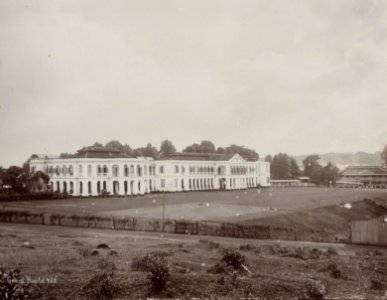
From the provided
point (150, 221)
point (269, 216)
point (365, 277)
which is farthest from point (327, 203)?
point (365, 277)

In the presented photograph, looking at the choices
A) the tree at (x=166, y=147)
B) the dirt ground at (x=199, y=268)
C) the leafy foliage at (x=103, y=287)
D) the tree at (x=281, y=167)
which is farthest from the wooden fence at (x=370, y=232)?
the tree at (x=166, y=147)

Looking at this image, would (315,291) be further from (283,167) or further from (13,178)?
(283,167)

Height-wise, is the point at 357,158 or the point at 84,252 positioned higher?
the point at 357,158

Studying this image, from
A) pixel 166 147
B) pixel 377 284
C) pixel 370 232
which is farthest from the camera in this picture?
pixel 166 147

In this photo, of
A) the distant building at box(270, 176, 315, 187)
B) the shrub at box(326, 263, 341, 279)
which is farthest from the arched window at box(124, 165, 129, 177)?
the shrub at box(326, 263, 341, 279)

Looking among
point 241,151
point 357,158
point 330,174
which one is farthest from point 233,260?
point 241,151

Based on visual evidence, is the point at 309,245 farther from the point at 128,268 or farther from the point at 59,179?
Answer: the point at 59,179

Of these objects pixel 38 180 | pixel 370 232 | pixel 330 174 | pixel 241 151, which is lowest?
pixel 370 232

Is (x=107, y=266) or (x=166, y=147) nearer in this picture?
(x=107, y=266)
